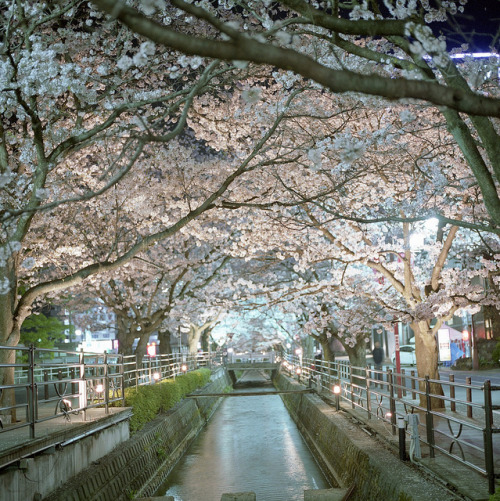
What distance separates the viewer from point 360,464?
31.9 ft

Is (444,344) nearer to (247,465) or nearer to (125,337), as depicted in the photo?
(125,337)

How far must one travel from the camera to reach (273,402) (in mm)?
35000

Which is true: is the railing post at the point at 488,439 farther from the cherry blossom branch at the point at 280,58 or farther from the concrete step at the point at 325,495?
the concrete step at the point at 325,495

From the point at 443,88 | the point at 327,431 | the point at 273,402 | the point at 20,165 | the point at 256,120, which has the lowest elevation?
the point at 273,402

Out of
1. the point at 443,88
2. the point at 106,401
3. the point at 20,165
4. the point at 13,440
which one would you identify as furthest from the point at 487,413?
the point at 20,165

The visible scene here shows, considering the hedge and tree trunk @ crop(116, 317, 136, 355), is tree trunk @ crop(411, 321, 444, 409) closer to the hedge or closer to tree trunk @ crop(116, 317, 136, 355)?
the hedge

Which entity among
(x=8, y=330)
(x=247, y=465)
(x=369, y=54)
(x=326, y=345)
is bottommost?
(x=247, y=465)

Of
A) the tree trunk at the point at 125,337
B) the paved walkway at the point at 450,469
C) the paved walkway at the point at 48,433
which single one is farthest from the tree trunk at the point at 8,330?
the tree trunk at the point at 125,337

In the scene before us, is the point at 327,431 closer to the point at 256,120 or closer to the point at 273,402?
the point at 256,120

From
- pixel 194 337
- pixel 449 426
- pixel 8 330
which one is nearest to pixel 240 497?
pixel 449 426

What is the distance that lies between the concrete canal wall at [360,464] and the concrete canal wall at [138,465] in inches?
152

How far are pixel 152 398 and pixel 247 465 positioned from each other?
3.39 m

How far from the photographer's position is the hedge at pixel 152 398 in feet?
43.4

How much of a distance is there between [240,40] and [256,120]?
10955mm
